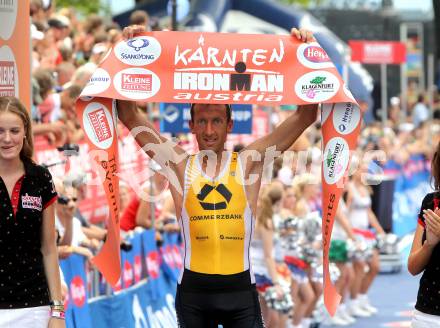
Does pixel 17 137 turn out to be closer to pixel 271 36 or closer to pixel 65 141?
pixel 271 36

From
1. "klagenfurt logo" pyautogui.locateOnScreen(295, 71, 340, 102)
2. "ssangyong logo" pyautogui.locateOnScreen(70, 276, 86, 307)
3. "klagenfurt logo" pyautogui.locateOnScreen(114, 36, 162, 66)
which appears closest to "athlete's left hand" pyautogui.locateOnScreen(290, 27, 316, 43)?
"klagenfurt logo" pyautogui.locateOnScreen(295, 71, 340, 102)

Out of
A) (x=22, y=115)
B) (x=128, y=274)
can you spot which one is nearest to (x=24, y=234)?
(x=22, y=115)

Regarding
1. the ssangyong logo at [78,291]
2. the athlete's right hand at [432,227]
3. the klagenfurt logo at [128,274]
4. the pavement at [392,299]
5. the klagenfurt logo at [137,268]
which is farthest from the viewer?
the pavement at [392,299]

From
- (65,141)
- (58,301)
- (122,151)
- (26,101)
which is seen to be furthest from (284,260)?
(58,301)

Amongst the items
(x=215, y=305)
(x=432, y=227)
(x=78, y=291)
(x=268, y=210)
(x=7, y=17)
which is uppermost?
(x=7, y=17)

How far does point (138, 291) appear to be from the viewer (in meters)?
9.62

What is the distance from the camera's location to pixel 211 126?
238 inches

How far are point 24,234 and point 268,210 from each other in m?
5.49

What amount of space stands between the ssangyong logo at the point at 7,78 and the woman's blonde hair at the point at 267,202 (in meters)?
4.35

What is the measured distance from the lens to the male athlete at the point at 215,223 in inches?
231

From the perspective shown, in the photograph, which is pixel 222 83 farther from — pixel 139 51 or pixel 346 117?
pixel 346 117

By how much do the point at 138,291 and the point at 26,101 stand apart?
11.0 ft

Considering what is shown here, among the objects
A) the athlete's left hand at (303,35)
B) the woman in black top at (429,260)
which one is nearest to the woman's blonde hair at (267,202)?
the athlete's left hand at (303,35)

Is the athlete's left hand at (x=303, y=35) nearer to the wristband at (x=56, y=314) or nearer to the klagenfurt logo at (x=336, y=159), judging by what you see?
the klagenfurt logo at (x=336, y=159)
